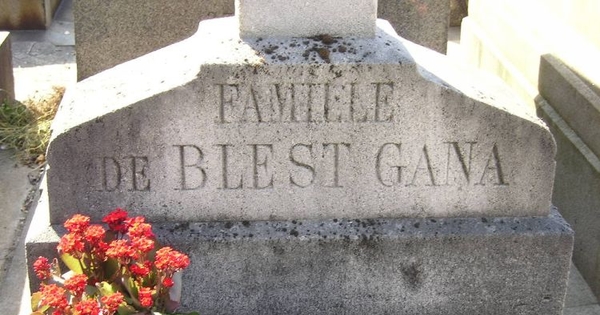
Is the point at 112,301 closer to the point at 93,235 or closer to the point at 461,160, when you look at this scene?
the point at 93,235

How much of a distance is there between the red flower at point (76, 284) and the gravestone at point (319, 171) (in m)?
0.58

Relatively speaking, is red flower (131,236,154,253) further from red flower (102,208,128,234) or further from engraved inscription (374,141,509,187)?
engraved inscription (374,141,509,187)

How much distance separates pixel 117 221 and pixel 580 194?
2680mm

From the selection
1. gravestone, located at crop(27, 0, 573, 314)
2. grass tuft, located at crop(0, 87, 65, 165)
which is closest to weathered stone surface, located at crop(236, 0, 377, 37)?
gravestone, located at crop(27, 0, 573, 314)

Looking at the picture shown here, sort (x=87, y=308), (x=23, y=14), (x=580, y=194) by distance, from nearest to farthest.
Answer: (x=87, y=308), (x=580, y=194), (x=23, y=14)

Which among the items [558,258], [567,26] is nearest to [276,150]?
[558,258]

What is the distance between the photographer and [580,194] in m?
4.75

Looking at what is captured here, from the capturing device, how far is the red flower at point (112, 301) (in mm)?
2805

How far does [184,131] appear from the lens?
11.1ft

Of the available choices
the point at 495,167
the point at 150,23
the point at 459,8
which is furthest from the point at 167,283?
the point at 459,8

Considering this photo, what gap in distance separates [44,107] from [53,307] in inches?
151

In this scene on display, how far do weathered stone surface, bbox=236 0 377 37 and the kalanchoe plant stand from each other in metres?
0.91

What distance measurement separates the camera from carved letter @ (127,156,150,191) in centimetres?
341

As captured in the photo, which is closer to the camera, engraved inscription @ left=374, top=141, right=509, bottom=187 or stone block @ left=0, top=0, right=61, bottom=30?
engraved inscription @ left=374, top=141, right=509, bottom=187
